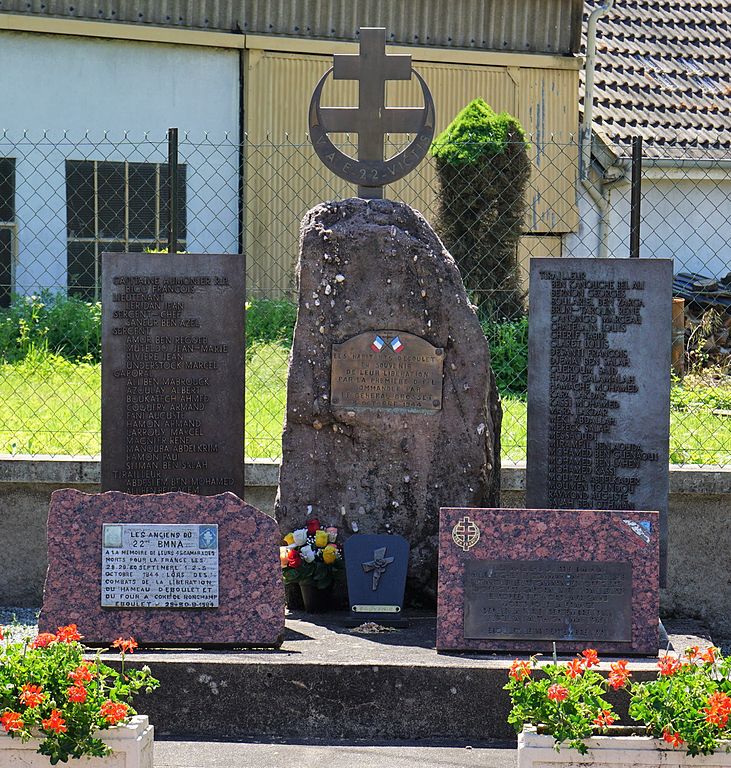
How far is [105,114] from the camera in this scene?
12.8 m

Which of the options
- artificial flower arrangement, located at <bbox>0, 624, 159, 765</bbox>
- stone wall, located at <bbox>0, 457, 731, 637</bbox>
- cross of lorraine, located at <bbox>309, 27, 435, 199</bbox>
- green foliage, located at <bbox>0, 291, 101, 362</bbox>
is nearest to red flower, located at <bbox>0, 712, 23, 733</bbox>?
artificial flower arrangement, located at <bbox>0, 624, 159, 765</bbox>

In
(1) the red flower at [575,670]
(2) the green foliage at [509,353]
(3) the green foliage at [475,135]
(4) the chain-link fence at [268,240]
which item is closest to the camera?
(1) the red flower at [575,670]

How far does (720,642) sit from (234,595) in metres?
2.92

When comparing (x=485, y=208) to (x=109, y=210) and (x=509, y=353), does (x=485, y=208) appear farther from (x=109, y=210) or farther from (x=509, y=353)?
(x=109, y=210)

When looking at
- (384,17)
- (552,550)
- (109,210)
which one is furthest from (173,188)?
(384,17)

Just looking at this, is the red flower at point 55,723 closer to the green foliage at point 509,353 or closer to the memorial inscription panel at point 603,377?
the memorial inscription panel at point 603,377

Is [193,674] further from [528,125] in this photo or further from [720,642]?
[528,125]

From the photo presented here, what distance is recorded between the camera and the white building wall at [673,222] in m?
12.7

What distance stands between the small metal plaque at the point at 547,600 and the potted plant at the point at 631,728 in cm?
129

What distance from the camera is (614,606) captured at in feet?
16.4

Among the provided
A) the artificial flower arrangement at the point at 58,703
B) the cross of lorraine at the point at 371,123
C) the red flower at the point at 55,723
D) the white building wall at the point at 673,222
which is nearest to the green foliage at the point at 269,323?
the cross of lorraine at the point at 371,123

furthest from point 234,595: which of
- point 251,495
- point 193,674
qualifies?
point 251,495

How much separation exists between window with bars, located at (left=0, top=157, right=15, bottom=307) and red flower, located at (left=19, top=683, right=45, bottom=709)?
8906 millimetres

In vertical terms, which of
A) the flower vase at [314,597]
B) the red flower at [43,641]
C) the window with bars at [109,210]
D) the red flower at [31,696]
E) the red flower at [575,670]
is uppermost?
the window with bars at [109,210]
